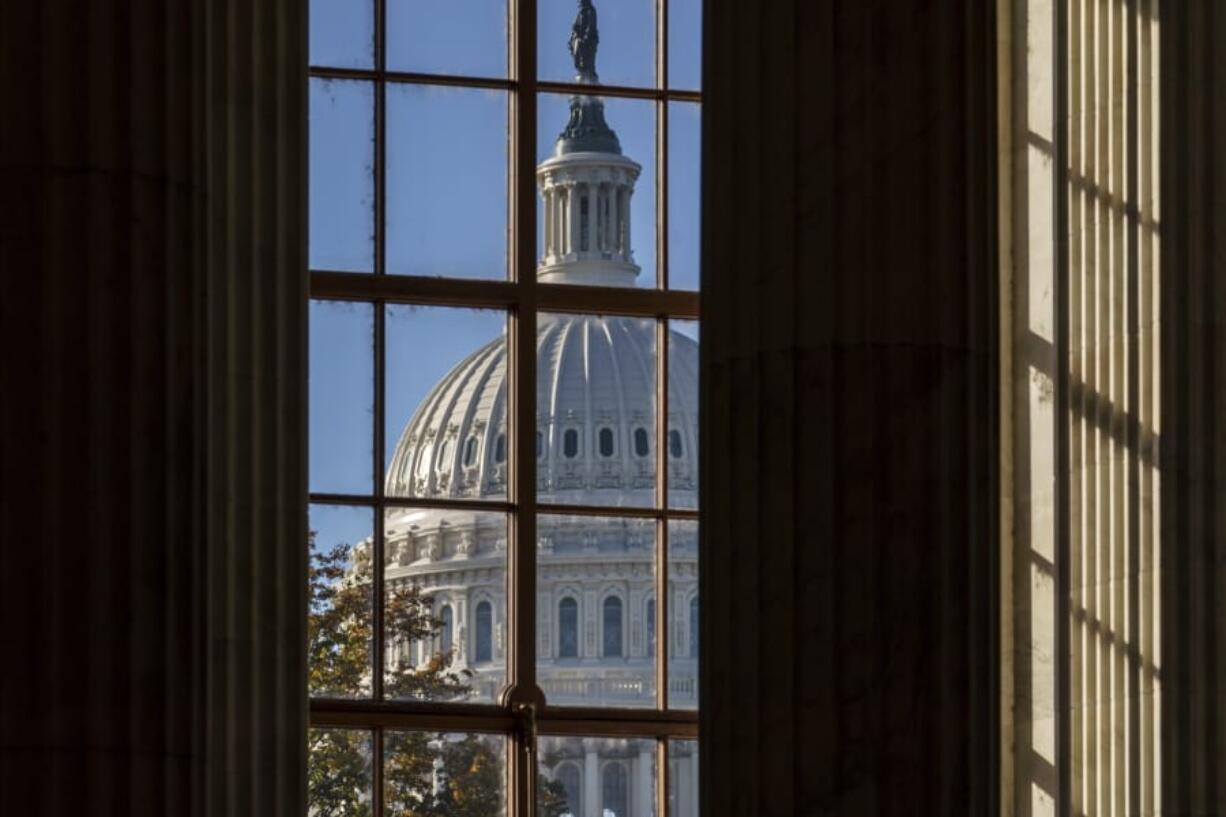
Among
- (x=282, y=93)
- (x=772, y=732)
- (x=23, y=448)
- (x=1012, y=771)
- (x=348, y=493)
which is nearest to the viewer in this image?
(x=23, y=448)

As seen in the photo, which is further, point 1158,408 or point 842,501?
point 1158,408

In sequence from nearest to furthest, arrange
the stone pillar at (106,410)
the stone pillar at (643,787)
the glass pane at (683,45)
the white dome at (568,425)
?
the stone pillar at (106,410), the white dome at (568,425), the stone pillar at (643,787), the glass pane at (683,45)

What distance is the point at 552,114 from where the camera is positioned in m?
10.5

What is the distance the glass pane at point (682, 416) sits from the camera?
412 inches

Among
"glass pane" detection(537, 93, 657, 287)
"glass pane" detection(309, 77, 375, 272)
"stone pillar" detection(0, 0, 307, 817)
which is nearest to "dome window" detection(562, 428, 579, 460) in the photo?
"glass pane" detection(537, 93, 657, 287)

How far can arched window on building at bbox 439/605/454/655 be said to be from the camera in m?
9.89

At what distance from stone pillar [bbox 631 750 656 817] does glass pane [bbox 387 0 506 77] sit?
275 cm

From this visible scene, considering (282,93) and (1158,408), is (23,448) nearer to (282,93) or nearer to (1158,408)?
(282,93)

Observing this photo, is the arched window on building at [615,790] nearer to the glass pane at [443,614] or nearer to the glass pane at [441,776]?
the glass pane at [441,776]

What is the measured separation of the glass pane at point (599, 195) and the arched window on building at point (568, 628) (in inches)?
49.7
